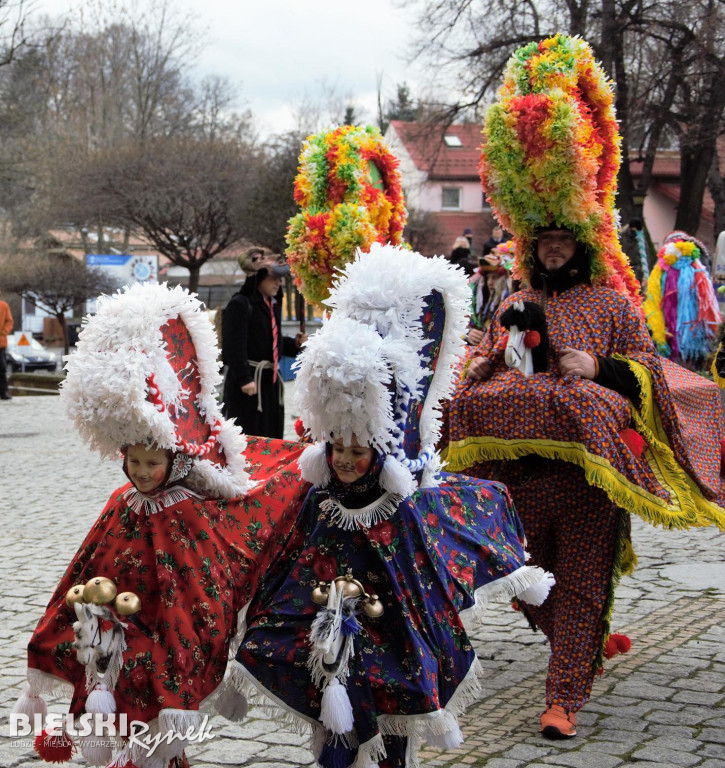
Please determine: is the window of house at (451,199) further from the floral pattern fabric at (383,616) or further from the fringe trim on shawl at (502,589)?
the floral pattern fabric at (383,616)

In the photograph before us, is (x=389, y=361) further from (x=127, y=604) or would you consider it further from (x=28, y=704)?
(x=28, y=704)

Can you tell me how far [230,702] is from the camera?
334cm

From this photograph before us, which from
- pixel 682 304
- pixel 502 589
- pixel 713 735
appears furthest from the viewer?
pixel 682 304

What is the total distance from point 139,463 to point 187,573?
368mm

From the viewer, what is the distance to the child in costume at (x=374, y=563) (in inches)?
120

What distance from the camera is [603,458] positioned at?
4.13m

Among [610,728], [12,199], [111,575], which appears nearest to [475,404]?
[610,728]

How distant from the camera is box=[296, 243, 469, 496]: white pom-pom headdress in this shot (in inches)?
119

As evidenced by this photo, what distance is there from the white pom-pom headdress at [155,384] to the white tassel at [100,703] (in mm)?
707

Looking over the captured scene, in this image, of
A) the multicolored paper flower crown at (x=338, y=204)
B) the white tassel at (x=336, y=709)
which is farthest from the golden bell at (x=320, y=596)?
the multicolored paper flower crown at (x=338, y=204)

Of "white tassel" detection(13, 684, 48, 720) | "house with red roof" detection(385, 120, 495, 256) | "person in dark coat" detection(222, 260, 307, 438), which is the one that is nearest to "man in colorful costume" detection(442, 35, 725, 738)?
"white tassel" detection(13, 684, 48, 720)

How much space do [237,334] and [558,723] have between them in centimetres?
409

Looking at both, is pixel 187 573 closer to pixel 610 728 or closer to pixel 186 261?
pixel 610 728

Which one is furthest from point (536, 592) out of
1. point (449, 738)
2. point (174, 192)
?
point (174, 192)
